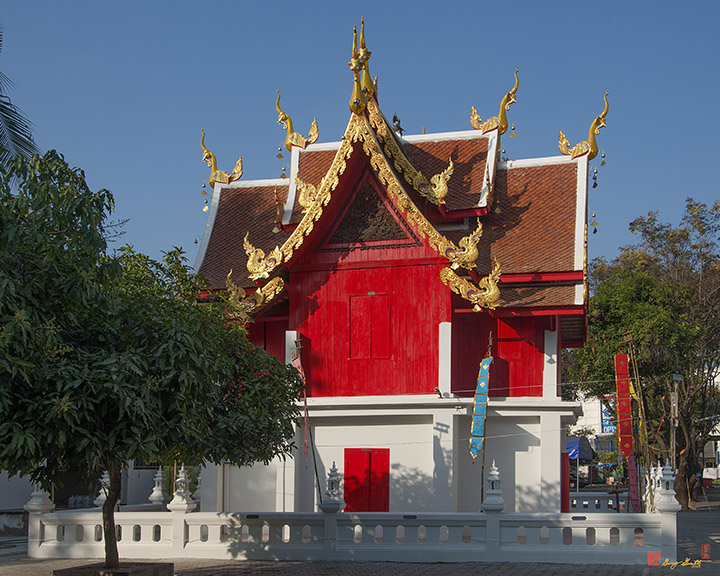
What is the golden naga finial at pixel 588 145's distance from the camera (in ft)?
67.1

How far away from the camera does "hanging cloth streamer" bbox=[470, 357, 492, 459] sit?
16.4 meters

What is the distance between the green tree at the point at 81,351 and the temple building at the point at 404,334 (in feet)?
21.9

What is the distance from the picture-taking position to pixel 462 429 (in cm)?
1788

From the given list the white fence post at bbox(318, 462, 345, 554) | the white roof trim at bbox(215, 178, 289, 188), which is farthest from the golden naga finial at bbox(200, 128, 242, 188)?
the white fence post at bbox(318, 462, 345, 554)

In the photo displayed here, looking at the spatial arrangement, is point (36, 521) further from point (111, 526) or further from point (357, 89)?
point (357, 89)

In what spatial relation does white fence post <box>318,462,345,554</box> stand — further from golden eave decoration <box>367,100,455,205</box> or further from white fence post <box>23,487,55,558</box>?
golden eave decoration <box>367,100,455,205</box>

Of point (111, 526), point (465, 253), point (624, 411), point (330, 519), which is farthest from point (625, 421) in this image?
point (111, 526)

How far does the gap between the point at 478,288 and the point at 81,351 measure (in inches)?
366

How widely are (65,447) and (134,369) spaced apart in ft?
4.09

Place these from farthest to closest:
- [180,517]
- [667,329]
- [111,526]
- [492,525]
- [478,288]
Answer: [667,329] → [478,288] → [180,517] → [492,525] → [111,526]

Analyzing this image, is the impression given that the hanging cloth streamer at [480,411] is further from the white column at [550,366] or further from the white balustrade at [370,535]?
the white column at [550,366]

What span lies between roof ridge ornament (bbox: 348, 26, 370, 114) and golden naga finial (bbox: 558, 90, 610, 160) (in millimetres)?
5812

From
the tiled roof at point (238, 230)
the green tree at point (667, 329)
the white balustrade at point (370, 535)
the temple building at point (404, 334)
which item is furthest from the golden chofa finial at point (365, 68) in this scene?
the green tree at point (667, 329)

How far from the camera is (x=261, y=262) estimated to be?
18.0 m
